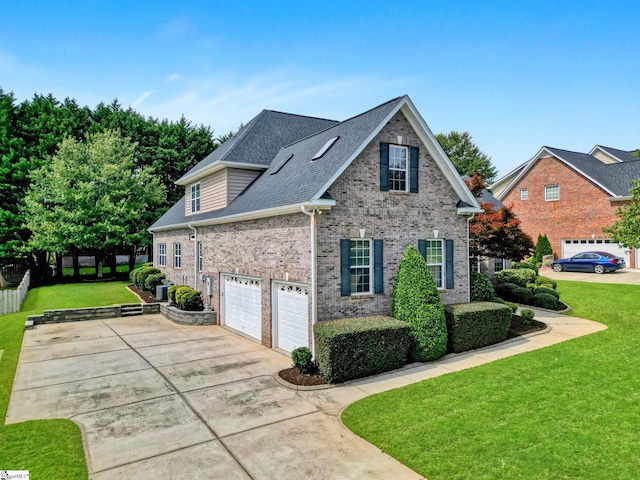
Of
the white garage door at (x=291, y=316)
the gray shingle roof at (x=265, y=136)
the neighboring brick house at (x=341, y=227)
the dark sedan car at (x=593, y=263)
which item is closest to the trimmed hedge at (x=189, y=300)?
the neighboring brick house at (x=341, y=227)

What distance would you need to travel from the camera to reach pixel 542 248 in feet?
120

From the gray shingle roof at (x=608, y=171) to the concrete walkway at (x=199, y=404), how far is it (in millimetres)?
24340

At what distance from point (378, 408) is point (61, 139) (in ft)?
119

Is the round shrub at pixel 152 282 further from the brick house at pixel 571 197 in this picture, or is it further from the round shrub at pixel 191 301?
the brick house at pixel 571 197

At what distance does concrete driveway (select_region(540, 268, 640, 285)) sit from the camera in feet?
83.2

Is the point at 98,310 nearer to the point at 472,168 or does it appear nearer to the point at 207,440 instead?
the point at 207,440

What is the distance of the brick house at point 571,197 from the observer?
33.6 meters

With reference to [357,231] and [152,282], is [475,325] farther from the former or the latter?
[152,282]

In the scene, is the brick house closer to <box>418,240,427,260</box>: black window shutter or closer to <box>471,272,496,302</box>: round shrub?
<box>471,272,496,302</box>: round shrub

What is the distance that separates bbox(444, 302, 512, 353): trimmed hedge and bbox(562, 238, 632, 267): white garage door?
23.5 metres

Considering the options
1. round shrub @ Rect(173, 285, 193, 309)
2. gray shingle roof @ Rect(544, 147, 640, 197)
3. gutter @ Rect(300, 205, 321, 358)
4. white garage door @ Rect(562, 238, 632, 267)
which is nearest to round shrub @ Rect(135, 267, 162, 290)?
round shrub @ Rect(173, 285, 193, 309)

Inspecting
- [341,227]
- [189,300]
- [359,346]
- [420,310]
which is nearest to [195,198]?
[189,300]

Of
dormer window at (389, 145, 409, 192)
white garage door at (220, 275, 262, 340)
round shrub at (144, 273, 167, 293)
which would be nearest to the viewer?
dormer window at (389, 145, 409, 192)

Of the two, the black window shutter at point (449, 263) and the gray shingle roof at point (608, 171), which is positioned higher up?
the gray shingle roof at point (608, 171)
